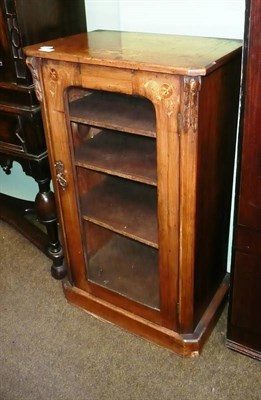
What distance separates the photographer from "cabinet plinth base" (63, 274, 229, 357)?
1459mm

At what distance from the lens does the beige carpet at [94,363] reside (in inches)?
53.9

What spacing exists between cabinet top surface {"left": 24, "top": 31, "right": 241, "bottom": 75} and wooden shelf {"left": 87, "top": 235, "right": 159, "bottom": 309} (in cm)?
79

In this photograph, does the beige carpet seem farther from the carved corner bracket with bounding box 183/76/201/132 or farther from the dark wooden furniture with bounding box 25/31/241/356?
the carved corner bracket with bounding box 183/76/201/132

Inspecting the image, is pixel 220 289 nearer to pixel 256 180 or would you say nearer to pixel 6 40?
pixel 256 180

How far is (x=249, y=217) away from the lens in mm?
1192

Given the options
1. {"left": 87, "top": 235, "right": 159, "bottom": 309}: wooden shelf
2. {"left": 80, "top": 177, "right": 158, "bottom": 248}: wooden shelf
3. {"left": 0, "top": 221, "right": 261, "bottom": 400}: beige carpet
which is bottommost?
{"left": 0, "top": 221, "right": 261, "bottom": 400}: beige carpet

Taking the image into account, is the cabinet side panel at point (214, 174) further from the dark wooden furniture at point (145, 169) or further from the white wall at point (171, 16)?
the white wall at point (171, 16)

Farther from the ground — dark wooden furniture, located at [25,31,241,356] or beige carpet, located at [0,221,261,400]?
dark wooden furniture, located at [25,31,241,356]

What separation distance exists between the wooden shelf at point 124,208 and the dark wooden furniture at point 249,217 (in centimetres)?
28

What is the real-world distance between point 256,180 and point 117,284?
0.70 meters


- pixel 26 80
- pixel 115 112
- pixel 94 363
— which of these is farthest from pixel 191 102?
pixel 94 363

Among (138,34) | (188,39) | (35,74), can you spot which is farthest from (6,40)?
(188,39)

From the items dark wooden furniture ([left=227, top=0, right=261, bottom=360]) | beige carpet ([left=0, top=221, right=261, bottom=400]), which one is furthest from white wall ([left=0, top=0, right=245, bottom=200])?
beige carpet ([left=0, top=221, right=261, bottom=400])

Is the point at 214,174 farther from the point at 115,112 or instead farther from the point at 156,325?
the point at 156,325
